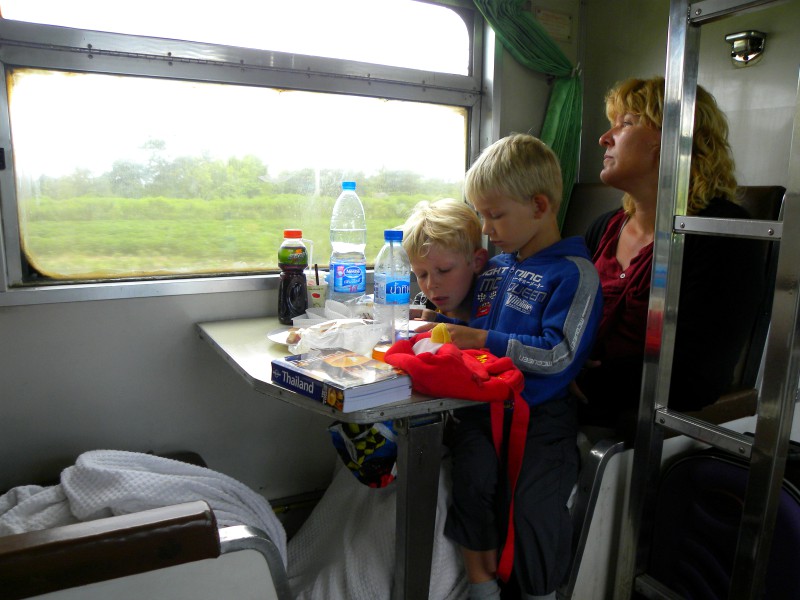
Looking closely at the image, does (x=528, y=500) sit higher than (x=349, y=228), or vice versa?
(x=349, y=228)

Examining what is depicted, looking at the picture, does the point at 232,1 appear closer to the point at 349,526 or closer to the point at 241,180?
the point at 241,180

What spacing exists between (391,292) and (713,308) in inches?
35.5

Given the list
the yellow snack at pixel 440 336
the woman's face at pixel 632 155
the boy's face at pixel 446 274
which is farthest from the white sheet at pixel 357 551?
the woman's face at pixel 632 155

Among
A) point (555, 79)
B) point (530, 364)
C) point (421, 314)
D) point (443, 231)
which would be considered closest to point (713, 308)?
point (530, 364)

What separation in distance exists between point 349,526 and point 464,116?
1.68 meters

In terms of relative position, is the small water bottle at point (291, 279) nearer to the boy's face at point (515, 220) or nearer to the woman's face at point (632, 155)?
the boy's face at point (515, 220)

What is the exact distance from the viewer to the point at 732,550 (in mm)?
1492

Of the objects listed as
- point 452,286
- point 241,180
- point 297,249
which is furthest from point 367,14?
point 452,286

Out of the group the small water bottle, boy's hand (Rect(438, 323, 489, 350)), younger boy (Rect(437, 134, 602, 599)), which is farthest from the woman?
the small water bottle

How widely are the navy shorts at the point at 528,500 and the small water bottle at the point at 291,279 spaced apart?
751mm

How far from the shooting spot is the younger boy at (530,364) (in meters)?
1.46

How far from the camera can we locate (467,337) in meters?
1.47

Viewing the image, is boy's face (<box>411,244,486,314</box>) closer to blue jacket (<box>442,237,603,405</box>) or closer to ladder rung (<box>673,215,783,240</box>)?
blue jacket (<box>442,237,603,405</box>)

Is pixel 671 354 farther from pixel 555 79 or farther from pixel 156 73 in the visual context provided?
pixel 156 73
